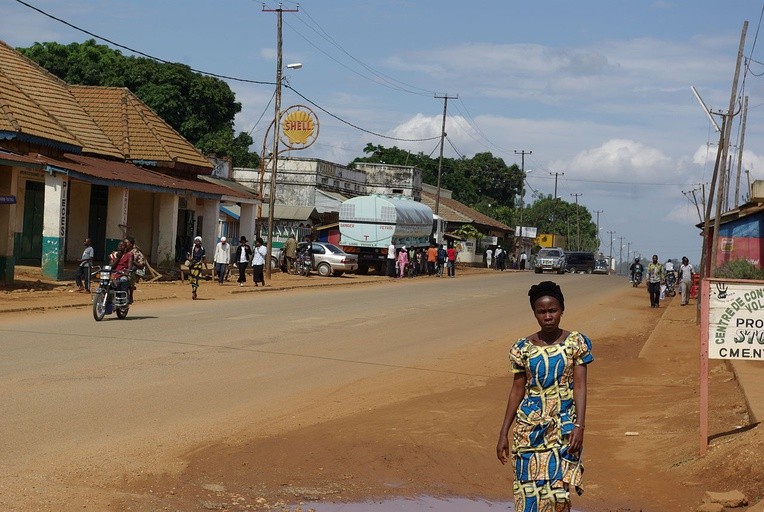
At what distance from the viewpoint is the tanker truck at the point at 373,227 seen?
155 ft

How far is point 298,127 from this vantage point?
44656 mm

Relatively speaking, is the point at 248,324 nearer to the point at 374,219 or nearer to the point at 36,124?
the point at 36,124

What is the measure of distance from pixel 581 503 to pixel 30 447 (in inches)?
178

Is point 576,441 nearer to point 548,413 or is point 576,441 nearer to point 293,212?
point 548,413

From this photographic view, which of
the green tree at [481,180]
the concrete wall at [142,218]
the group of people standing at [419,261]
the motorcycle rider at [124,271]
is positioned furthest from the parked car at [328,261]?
the green tree at [481,180]

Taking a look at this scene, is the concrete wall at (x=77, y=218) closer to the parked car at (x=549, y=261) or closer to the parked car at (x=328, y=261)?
the parked car at (x=328, y=261)

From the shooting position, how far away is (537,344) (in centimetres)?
575

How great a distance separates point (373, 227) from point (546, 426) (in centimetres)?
4196

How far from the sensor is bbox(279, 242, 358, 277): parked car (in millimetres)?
44719

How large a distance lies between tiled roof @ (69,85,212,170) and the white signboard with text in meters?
31.7

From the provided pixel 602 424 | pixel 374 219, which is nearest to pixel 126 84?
pixel 374 219

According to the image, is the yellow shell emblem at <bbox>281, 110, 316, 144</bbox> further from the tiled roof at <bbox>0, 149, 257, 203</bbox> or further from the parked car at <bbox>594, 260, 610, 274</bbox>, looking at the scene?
the parked car at <bbox>594, 260, 610, 274</bbox>

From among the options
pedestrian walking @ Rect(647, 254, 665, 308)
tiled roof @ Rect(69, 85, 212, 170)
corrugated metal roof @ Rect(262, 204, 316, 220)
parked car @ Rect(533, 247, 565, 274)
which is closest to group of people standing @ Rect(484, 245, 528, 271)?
parked car @ Rect(533, 247, 565, 274)

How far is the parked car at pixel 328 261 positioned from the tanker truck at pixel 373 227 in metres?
2.52
